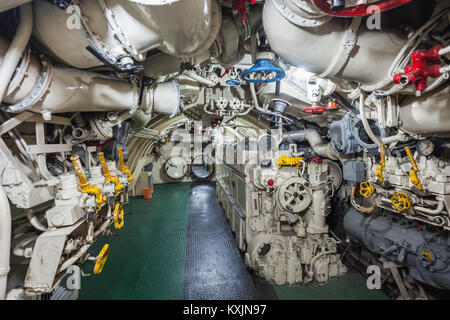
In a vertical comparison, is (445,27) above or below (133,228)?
above

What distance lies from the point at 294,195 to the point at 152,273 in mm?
2836

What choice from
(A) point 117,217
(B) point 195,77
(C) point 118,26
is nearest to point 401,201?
(C) point 118,26

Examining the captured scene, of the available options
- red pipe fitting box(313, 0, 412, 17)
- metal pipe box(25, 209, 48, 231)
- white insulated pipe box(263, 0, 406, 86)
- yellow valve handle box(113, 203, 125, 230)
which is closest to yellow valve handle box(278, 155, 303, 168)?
white insulated pipe box(263, 0, 406, 86)

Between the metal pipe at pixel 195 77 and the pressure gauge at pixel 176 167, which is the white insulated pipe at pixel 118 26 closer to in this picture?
the metal pipe at pixel 195 77

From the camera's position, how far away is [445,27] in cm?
122

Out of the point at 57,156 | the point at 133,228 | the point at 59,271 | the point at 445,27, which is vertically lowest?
the point at 133,228

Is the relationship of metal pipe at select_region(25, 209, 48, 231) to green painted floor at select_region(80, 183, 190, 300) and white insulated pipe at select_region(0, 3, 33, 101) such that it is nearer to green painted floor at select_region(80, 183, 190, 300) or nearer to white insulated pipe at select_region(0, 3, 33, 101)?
white insulated pipe at select_region(0, 3, 33, 101)

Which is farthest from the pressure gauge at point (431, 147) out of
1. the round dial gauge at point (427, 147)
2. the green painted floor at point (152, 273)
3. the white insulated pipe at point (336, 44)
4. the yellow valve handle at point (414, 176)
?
the green painted floor at point (152, 273)

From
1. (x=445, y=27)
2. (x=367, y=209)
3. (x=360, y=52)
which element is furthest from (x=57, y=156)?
(x=367, y=209)

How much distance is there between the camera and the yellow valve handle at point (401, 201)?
214 cm

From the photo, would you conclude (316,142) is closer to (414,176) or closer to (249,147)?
(249,147)

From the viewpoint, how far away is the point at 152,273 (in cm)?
367

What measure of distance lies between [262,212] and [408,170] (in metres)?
2.09

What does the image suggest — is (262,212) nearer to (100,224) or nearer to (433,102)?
(100,224)
